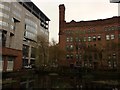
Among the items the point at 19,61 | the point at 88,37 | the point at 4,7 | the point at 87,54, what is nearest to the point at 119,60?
the point at 87,54

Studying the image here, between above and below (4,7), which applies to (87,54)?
below

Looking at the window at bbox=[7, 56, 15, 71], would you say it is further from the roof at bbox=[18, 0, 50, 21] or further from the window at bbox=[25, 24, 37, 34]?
the roof at bbox=[18, 0, 50, 21]

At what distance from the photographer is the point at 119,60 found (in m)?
52.1

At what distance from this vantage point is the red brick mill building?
5075 centimetres

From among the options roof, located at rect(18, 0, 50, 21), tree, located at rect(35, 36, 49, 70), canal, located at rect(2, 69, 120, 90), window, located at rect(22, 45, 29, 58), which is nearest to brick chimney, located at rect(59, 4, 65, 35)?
roof, located at rect(18, 0, 50, 21)

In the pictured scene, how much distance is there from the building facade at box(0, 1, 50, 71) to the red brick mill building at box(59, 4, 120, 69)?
8706 millimetres

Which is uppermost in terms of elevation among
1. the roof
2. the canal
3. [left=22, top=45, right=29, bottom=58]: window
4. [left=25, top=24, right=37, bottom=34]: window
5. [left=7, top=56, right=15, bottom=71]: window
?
the roof

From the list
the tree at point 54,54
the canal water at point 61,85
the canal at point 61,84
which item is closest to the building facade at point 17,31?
the tree at point 54,54

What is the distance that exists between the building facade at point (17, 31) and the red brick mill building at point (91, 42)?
8.71 m

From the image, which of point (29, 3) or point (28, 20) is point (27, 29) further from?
point (29, 3)

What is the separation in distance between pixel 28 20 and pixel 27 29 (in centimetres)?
390

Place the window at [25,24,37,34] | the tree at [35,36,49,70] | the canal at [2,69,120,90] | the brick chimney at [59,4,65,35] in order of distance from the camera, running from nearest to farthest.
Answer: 1. the canal at [2,69,120,90]
2. the tree at [35,36,49,70]
3. the brick chimney at [59,4,65,35]
4. the window at [25,24,37,34]

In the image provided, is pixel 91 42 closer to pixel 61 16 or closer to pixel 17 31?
pixel 61 16

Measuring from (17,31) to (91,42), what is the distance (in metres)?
28.0
